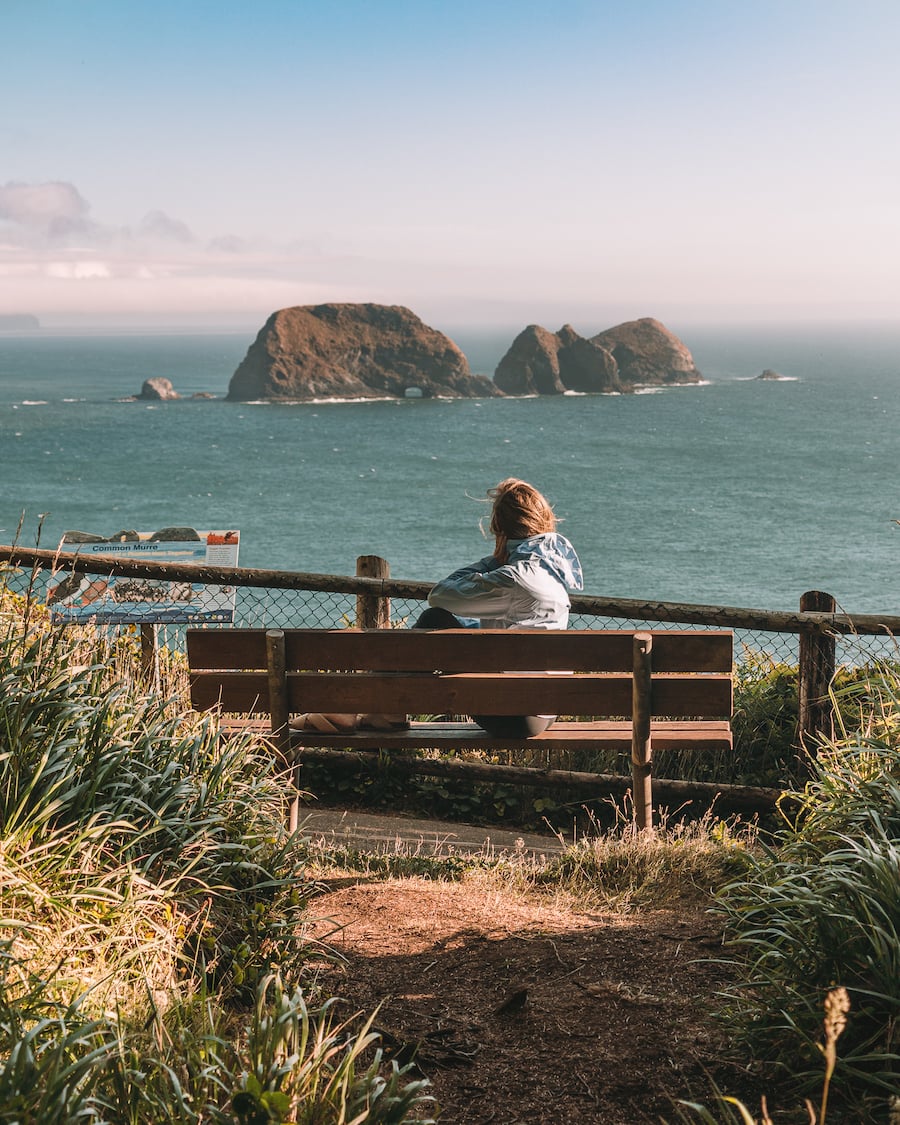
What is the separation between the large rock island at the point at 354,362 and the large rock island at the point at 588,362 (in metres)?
4.73

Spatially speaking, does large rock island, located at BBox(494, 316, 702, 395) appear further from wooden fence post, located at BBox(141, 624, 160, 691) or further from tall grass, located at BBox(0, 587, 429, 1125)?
tall grass, located at BBox(0, 587, 429, 1125)

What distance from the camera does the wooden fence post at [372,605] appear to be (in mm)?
7562

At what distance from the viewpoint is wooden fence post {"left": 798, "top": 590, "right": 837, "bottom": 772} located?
22.5 ft

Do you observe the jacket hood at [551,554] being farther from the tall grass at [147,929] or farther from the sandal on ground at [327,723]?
the tall grass at [147,929]

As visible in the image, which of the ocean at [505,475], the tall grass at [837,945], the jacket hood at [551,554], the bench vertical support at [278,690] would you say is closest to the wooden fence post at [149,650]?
the bench vertical support at [278,690]

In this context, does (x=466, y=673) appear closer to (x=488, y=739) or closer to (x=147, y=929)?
(x=488, y=739)

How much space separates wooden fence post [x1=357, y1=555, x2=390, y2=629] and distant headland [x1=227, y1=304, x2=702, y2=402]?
154 meters

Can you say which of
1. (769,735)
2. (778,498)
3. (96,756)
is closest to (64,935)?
(96,756)

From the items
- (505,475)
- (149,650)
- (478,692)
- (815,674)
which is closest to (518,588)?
(478,692)

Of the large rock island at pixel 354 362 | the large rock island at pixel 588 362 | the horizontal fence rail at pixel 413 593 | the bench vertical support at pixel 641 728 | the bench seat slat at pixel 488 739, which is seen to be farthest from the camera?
the large rock island at pixel 588 362

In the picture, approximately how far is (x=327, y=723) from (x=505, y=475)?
9637cm

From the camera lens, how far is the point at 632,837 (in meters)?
5.18

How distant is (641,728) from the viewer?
5.49 metres

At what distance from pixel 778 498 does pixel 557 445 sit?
3179 cm
